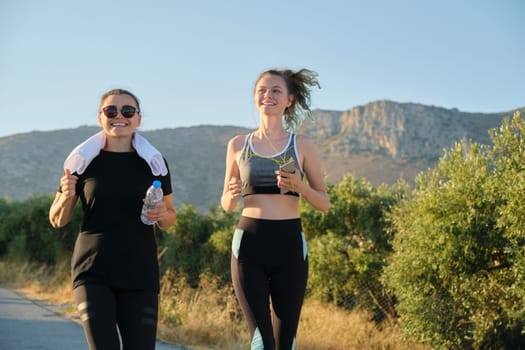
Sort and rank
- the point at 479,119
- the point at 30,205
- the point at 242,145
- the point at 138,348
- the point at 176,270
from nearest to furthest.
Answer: the point at 138,348 → the point at 242,145 → the point at 176,270 → the point at 30,205 → the point at 479,119

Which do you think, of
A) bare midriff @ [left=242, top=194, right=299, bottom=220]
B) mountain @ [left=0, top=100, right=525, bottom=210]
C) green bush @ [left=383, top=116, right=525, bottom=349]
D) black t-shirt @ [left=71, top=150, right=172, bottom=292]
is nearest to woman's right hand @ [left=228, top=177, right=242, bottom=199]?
bare midriff @ [left=242, top=194, right=299, bottom=220]

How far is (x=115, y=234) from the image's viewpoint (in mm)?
3246

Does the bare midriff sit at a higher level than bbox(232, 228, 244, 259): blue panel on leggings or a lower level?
higher

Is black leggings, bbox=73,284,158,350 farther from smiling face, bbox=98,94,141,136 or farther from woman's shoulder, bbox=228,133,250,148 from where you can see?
woman's shoulder, bbox=228,133,250,148

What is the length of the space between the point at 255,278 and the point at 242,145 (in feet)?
3.13

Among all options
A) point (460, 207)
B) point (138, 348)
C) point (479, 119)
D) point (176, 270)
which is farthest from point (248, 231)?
point (479, 119)

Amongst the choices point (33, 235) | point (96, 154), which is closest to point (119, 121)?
point (96, 154)

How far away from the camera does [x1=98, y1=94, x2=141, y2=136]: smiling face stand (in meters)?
3.50

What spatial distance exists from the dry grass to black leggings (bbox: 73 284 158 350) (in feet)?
15.2

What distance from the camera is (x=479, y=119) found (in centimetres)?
8719

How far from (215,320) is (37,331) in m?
2.72

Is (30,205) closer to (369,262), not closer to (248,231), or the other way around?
(369,262)

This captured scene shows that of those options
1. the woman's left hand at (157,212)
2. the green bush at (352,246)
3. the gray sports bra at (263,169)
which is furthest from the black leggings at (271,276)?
the green bush at (352,246)

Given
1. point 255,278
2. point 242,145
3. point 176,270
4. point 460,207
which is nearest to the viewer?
point 255,278
